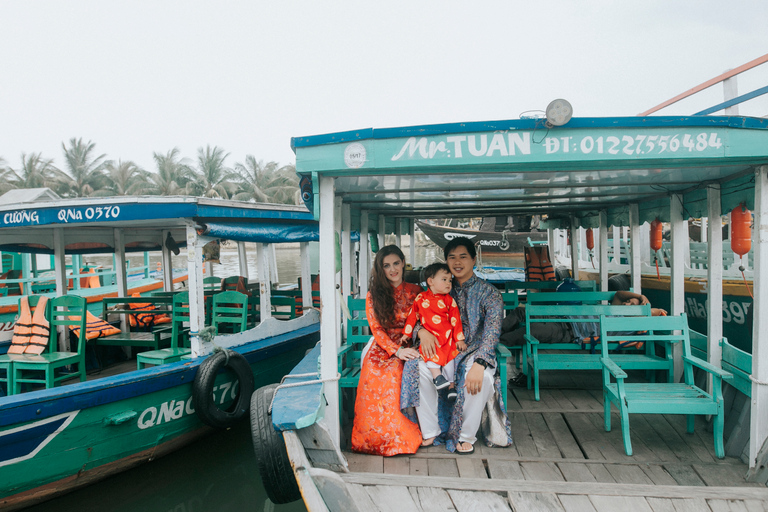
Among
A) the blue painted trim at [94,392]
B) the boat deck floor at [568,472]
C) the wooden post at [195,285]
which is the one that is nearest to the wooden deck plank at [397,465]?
the boat deck floor at [568,472]

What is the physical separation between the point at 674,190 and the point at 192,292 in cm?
503

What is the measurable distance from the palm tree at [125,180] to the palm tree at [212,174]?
11.7 feet

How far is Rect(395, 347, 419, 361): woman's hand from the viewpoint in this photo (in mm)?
3236

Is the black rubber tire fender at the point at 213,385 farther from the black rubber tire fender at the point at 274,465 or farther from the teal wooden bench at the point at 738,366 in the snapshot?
the teal wooden bench at the point at 738,366

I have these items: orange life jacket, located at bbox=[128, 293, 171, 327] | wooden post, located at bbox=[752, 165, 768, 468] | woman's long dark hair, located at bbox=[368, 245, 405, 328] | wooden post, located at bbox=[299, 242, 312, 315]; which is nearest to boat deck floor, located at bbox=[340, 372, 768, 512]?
wooden post, located at bbox=[752, 165, 768, 468]

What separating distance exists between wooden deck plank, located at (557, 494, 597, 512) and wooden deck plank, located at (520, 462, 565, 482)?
1.15 ft

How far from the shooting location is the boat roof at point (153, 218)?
4.73 meters

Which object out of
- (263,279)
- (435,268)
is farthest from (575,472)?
(263,279)

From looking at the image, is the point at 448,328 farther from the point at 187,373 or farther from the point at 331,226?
the point at 187,373

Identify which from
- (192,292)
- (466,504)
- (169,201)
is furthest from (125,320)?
(466,504)

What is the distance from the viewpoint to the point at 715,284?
11.3 feet

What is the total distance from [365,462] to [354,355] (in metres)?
1.49

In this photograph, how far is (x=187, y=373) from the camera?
4.85 meters

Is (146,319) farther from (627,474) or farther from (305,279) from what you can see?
(627,474)
